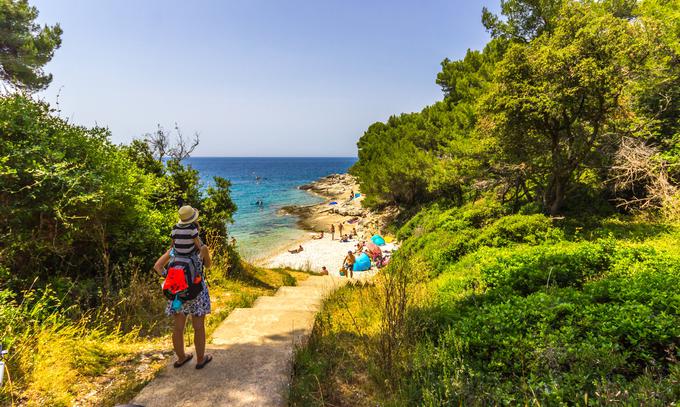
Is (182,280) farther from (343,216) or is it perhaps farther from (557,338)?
(343,216)

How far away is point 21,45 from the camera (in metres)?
10.9

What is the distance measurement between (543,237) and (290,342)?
331 inches

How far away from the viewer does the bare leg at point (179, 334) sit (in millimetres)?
3350

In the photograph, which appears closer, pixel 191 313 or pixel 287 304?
pixel 191 313

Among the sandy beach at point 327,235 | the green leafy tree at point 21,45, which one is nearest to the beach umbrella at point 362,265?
the sandy beach at point 327,235

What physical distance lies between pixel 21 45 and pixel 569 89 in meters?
18.9

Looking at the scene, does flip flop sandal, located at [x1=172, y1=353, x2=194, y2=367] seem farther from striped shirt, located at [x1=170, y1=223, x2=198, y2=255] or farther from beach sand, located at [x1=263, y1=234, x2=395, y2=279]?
beach sand, located at [x1=263, y1=234, x2=395, y2=279]

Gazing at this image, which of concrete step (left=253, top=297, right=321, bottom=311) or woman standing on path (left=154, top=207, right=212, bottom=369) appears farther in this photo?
concrete step (left=253, top=297, right=321, bottom=311)

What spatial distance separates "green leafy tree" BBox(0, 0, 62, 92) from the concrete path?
1330cm

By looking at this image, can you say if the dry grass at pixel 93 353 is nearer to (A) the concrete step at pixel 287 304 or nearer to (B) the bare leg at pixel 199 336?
(B) the bare leg at pixel 199 336

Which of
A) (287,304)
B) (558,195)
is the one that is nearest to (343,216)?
(558,195)

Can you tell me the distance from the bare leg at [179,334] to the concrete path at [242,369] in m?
0.18

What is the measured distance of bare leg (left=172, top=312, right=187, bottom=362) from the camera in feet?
11.0

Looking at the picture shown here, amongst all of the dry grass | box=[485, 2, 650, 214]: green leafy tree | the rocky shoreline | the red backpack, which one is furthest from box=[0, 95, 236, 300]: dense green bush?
the rocky shoreline
